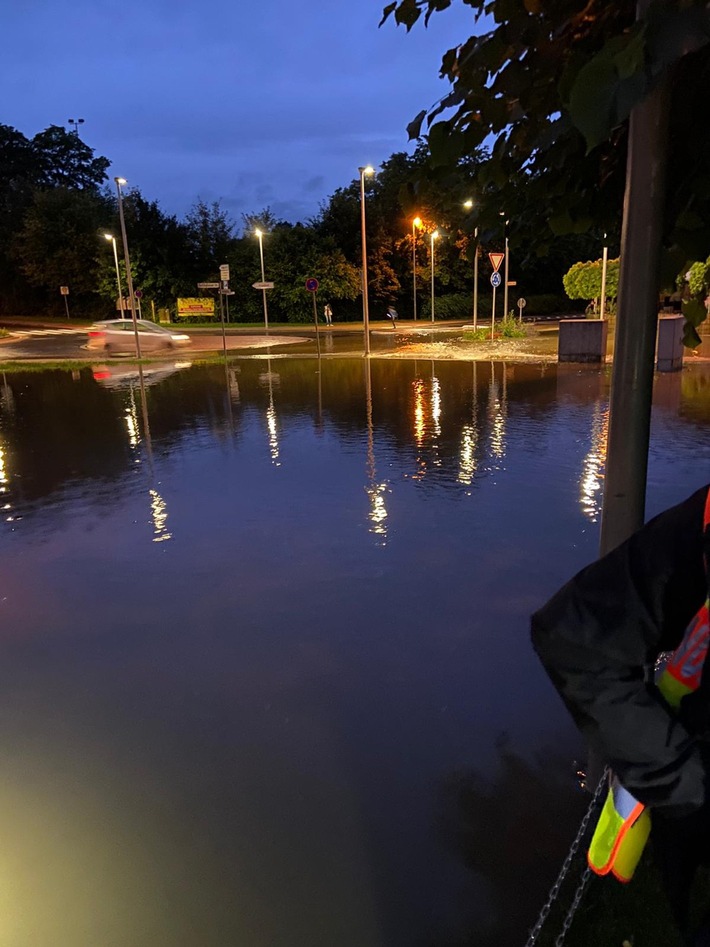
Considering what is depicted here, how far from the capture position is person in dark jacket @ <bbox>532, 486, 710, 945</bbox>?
142cm

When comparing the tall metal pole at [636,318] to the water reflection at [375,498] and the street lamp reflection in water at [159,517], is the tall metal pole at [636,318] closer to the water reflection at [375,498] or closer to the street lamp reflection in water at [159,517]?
the water reflection at [375,498]

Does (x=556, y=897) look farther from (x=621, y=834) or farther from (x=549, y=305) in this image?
(x=549, y=305)

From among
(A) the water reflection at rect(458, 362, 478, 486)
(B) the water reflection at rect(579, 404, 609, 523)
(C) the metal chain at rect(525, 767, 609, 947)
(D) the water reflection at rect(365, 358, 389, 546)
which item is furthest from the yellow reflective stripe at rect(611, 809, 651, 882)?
(A) the water reflection at rect(458, 362, 478, 486)

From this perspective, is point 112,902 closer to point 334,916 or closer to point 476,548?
point 334,916

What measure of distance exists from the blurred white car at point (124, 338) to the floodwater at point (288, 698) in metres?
23.0

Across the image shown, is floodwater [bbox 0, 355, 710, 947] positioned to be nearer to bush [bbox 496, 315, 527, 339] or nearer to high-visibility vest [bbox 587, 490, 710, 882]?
high-visibility vest [bbox 587, 490, 710, 882]

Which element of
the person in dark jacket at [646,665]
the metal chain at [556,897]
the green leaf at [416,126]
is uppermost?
the green leaf at [416,126]

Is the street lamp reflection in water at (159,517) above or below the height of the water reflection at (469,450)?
above

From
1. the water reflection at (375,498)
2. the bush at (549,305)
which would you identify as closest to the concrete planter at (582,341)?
the water reflection at (375,498)

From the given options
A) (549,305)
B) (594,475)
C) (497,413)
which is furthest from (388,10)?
(549,305)

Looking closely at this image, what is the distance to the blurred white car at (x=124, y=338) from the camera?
103 feet

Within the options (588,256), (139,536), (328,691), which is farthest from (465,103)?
(588,256)

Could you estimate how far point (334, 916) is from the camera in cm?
266

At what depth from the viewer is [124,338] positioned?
31719mm
